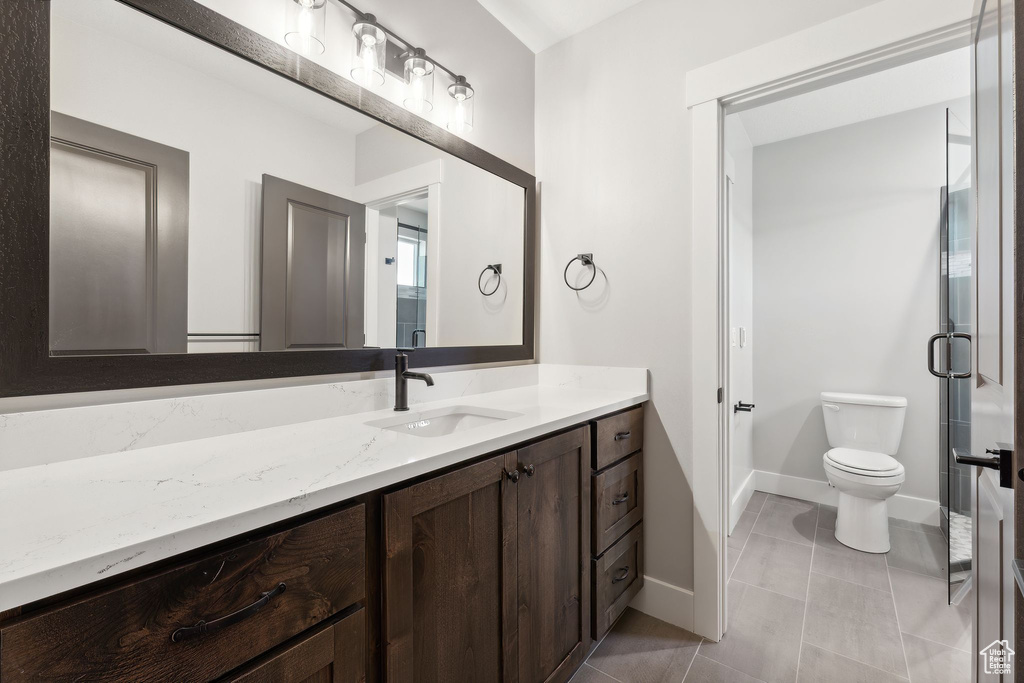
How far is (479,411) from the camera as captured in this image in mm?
1573

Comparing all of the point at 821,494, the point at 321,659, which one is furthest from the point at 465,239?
the point at 821,494

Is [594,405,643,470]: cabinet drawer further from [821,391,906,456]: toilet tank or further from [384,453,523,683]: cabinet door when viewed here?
[821,391,906,456]: toilet tank

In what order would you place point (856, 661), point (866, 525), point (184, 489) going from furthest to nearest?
point (866, 525)
point (856, 661)
point (184, 489)

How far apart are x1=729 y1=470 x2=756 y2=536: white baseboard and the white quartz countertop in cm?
194

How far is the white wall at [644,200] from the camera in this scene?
5.81 feet

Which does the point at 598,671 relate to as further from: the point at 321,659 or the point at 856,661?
the point at 321,659

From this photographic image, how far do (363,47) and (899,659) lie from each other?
2.74m

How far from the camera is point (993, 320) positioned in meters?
0.82

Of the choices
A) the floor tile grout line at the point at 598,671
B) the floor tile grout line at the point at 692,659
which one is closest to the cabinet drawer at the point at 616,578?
the floor tile grout line at the point at 598,671

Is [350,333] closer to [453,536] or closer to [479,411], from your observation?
[479,411]

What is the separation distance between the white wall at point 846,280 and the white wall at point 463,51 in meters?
2.05

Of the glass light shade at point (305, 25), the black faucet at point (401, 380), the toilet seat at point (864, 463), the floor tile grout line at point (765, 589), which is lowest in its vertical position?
the floor tile grout line at point (765, 589)

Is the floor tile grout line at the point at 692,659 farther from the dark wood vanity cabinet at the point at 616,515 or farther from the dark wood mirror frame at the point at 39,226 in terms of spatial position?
the dark wood mirror frame at the point at 39,226

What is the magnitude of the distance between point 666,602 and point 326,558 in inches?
61.3
